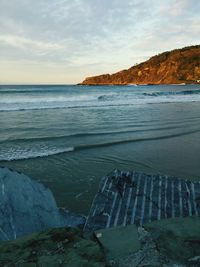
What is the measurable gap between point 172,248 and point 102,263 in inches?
22.7

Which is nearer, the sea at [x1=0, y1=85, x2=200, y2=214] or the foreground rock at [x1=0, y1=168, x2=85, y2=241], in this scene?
the foreground rock at [x1=0, y1=168, x2=85, y2=241]

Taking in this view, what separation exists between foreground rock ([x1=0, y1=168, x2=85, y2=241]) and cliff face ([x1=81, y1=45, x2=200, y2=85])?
400 feet

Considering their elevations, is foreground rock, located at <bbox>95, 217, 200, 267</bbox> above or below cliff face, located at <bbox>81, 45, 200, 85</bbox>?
below

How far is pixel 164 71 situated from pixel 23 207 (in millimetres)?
136999

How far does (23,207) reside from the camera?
4.04 metres

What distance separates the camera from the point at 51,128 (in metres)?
13.8

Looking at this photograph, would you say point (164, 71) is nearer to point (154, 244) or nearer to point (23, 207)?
point (23, 207)

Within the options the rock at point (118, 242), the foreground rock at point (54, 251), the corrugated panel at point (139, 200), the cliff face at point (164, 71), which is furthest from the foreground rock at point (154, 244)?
the cliff face at point (164, 71)

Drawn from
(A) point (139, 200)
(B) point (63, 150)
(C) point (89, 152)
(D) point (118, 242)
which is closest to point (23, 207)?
(D) point (118, 242)

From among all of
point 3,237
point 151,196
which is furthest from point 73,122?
point 3,237

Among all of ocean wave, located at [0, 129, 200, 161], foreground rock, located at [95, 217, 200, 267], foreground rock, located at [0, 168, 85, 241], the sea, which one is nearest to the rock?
foreground rock, located at [95, 217, 200, 267]

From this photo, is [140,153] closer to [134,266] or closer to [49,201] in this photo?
[49,201]

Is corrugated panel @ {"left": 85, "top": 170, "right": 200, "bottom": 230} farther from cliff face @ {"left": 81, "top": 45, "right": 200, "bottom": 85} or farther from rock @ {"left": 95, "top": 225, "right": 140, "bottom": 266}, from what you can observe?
cliff face @ {"left": 81, "top": 45, "right": 200, "bottom": 85}

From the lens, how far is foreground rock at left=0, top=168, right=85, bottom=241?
3.82m
